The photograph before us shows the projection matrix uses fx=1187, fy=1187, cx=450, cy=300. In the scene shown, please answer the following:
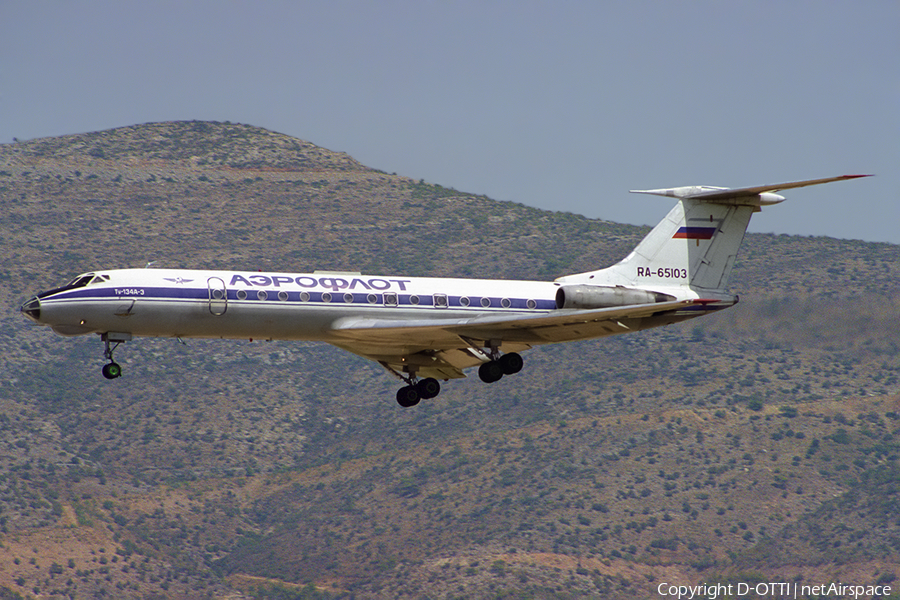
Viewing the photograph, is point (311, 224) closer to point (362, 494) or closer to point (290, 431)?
point (290, 431)

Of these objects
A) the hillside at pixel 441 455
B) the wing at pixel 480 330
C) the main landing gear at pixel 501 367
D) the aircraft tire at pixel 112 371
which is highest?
the wing at pixel 480 330

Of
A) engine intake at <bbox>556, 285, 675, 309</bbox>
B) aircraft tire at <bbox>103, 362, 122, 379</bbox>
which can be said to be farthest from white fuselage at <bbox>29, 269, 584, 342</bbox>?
engine intake at <bbox>556, 285, 675, 309</bbox>

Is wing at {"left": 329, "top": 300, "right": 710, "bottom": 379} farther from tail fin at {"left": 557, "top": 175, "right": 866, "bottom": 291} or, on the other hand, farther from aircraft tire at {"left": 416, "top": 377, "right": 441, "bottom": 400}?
tail fin at {"left": 557, "top": 175, "right": 866, "bottom": 291}

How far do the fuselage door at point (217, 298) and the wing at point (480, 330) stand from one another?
3.14m

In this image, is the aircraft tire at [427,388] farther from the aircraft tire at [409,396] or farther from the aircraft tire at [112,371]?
the aircraft tire at [112,371]

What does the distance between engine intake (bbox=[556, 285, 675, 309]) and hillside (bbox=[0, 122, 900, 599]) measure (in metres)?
44.8

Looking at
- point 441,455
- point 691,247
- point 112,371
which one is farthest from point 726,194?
point 441,455

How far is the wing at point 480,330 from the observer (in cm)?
3309

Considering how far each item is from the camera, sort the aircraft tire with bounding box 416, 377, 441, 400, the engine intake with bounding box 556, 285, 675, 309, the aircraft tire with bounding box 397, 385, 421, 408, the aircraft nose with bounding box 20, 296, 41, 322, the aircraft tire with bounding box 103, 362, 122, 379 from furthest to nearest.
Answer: the aircraft tire with bounding box 416, 377, 441, 400 → the aircraft tire with bounding box 397, 385, 421, 408 → the engine intake with bounding box 556, 285, 675, 309 → the aircraft tire with bounding box 103, 362, 122, 379 → the aircraft nose with bounding box 20, 296, 41, 322

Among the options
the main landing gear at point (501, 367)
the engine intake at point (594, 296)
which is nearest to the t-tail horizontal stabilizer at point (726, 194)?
the engine intake at point (594, 296)

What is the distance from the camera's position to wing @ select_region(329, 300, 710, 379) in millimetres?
33094

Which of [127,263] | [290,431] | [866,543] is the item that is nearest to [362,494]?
[290,431]

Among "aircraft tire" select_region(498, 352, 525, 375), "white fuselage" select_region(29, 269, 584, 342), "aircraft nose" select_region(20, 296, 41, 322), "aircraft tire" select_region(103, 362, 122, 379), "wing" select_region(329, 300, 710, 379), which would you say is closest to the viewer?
"aircraft nose" select_region(20, 296, 41, 322)

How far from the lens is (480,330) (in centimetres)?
3356
